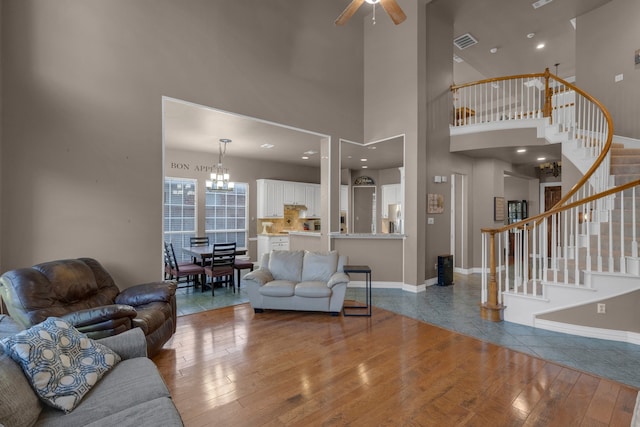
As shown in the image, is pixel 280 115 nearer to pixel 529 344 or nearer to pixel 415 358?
pixel 415 358

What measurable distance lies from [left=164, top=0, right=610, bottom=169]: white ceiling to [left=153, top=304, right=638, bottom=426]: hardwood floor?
3.36 meters

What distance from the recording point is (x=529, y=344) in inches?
129

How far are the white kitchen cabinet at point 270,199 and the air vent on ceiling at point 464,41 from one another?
5.69 meters

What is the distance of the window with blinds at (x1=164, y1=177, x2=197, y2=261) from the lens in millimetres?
7340

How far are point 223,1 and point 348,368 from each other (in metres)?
5.20

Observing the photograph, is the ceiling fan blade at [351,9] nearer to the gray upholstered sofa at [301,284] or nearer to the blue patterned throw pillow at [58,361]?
the gray upholstered sofa at [301,284]

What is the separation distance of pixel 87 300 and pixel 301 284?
2.40m

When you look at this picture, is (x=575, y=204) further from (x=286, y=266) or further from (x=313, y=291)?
(x=286, y=266)

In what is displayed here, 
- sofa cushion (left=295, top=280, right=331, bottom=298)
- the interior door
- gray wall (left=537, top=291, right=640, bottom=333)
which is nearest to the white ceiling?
the interior door

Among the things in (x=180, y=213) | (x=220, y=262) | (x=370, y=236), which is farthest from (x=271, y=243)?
(x=370, y=236)

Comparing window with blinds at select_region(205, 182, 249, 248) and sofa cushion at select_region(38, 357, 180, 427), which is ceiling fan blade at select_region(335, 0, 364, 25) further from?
window with blinds at select_region(205, 182, 249, 248)

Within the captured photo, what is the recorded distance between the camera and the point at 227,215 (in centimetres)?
828

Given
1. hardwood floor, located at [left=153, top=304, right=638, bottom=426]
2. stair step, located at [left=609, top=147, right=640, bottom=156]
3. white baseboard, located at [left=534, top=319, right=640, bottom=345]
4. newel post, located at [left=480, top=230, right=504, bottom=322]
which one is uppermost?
stair step, located at [left=609, top=147, right=640, bottom=156]

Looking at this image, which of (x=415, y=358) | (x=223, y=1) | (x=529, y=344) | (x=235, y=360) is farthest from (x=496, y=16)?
(x=235, y=360)
